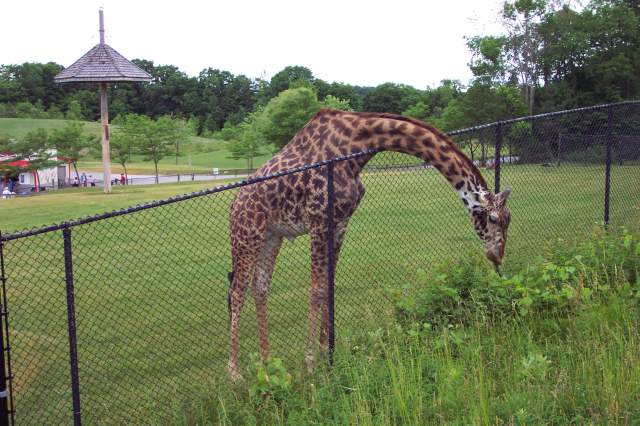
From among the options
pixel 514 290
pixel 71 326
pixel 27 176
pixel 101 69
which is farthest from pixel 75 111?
pixel 71 326

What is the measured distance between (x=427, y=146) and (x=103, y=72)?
108 feet

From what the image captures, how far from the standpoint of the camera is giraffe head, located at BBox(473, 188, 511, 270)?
604 cm

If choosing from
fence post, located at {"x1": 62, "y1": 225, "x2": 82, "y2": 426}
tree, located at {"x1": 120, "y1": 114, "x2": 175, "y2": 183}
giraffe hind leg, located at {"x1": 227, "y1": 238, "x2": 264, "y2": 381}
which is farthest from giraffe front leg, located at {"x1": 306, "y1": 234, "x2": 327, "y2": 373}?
tree, located at {"x1": 120, "y1": 114, "x2": 175, "y2": 183}

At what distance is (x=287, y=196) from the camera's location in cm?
607

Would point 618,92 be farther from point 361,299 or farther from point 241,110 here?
point 241,110

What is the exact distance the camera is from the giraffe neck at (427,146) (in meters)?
6.04

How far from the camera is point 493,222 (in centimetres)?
609

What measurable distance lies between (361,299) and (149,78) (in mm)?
30786

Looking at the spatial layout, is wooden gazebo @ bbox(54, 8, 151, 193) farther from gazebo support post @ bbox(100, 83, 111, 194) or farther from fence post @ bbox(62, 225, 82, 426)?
fence post @ bbox(62, 225, 82, 426)

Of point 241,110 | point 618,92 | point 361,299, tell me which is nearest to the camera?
point 361,299

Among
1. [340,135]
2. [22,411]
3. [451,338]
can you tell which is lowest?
[22,411]

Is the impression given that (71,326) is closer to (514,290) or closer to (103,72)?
(514,290)

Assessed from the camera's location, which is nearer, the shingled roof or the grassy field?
the shingled roof

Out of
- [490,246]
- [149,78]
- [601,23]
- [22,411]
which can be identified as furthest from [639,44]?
[22,411]
